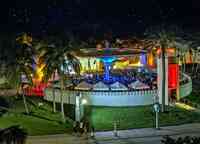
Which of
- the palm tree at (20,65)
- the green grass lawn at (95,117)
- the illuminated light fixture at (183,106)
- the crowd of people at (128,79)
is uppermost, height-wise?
the palm tree at (20,65)

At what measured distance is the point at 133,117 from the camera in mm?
57469

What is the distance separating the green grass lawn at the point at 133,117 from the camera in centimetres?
5453

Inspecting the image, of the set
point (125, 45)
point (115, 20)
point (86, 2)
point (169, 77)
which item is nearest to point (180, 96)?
point (169, 77)

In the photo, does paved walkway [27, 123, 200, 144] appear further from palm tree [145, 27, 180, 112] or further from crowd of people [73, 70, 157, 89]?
crowd of people [73, 70, 157, 89]

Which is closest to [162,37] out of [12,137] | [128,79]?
[128,79]

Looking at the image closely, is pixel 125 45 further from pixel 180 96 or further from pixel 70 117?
pixel 70 117

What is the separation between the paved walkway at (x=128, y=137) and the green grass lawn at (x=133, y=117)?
6.17 ft

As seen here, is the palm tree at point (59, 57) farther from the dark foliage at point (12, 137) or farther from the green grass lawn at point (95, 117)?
the dark foliage at point (12, 137)

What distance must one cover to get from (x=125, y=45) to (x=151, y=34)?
146 feet

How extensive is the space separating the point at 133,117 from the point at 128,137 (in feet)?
26.0

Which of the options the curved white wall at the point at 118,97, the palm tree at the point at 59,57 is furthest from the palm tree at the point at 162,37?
the palm tree at the point at 59,57

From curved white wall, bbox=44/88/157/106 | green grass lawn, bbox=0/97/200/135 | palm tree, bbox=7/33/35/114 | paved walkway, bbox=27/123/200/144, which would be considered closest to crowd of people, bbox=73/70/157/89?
curved white wall, bbox=44/88/157/106

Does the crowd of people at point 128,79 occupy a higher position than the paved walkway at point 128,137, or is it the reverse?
the crowd of people at point 128,79

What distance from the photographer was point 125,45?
104438 mm
